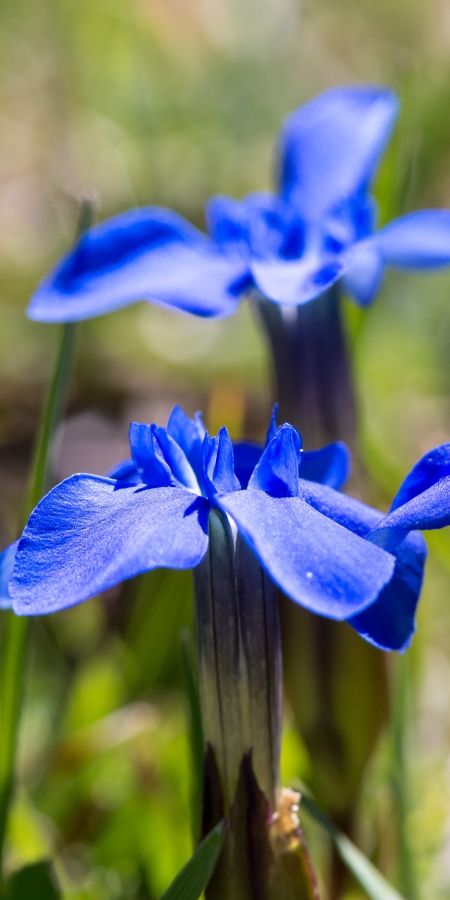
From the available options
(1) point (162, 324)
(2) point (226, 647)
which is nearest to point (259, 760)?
(2) point (226, 647)

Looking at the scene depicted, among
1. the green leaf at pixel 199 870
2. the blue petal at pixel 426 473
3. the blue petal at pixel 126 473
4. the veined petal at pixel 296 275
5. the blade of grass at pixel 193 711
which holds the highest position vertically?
the veined petal at pixel 296 275

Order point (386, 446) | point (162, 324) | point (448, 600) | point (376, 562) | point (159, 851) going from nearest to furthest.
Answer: point (376, 562)
point (159, 851)
point (448, 600)
point (386, 446)
point (162, 324)

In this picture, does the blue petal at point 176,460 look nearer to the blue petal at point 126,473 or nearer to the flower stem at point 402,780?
the blue petal at point 126,473

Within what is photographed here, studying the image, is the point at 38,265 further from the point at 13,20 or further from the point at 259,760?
the point at 259,760

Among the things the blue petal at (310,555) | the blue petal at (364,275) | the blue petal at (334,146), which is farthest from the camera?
the blue petal at (334,146)

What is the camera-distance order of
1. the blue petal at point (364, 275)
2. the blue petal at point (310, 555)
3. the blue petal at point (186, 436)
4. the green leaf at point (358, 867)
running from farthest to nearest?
the blue petal at point (364, 275), the green leaf at point (358, 867), the blue petal at point (186, 436), the blue petal at point (310, 555)

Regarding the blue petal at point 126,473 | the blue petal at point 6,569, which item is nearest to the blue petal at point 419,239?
the blue petal at point 126,473

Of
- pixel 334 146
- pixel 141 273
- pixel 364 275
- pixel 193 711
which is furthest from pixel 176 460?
pixel 334 146

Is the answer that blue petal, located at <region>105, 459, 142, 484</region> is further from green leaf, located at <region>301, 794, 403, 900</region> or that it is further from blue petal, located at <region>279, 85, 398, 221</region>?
blue petal, located at <region>279, 85, 398, 221</region>
